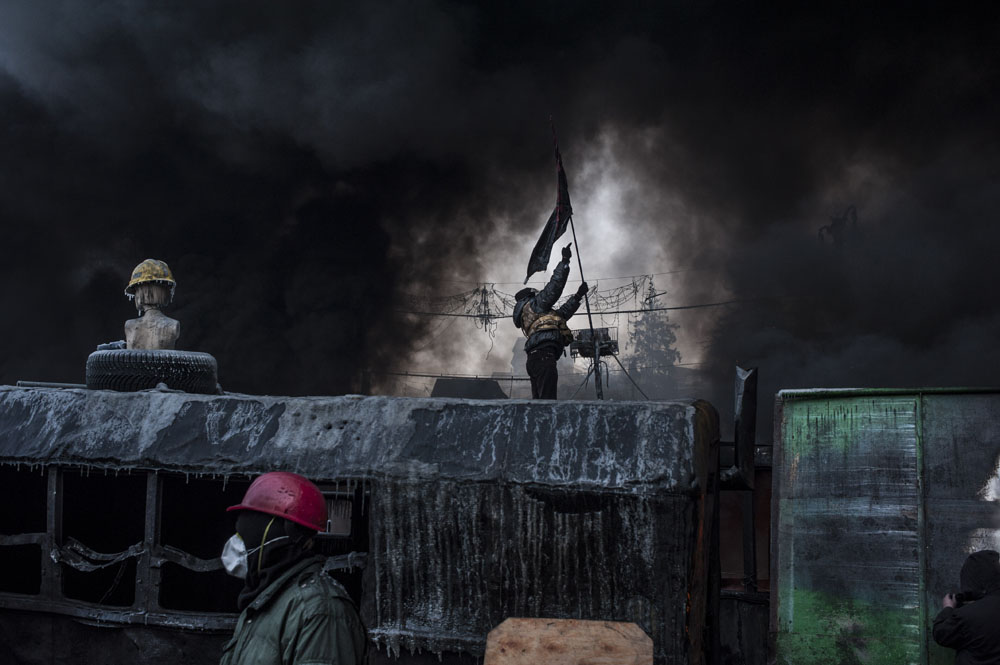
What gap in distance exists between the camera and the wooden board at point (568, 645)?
3.23 meters

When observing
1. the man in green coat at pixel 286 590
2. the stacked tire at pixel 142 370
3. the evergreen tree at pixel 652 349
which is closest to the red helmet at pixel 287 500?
the man in green coat at pixel 286 590

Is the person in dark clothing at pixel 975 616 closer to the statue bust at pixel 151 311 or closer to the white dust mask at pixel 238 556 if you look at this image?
the white dust mask at pixel 238 556

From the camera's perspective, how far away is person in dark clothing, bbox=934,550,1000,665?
150 inches

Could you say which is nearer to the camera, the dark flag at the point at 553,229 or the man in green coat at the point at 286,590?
the man in green coat at the point at 286,590

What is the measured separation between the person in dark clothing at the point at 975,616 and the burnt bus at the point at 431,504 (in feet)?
4.13

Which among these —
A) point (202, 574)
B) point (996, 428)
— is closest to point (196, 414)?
point (202, 574)

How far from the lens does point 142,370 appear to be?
5543mm

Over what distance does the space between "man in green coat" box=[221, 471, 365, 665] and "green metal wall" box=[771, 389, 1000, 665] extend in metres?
3.30

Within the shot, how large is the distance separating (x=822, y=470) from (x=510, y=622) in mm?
2595

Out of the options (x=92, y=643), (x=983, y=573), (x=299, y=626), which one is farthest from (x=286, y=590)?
(x=983, y=573)

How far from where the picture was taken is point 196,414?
195 inches

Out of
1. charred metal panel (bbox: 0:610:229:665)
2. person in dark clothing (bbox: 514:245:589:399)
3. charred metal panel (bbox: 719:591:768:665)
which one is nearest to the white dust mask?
charred metal panel (bbox: 0:610:229:665)

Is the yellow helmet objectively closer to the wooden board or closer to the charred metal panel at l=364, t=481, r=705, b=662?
the charred metal panel at l=364, t=481, r=705, b=662

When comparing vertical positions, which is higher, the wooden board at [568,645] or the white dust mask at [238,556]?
the white dust mask at [238,556]
